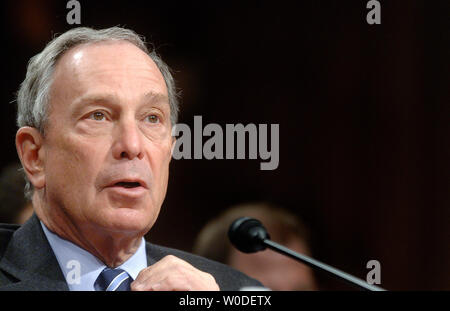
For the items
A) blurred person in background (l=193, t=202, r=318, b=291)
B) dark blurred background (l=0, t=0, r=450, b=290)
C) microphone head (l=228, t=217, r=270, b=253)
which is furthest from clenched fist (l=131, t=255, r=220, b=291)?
blurred person in background (l=193, t=202, r=318, b=291)

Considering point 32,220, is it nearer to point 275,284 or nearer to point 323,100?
point 275,284

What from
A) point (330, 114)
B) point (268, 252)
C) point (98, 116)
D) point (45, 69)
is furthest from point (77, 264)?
point (330, 114)

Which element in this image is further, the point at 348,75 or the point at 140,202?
the point at 348,75

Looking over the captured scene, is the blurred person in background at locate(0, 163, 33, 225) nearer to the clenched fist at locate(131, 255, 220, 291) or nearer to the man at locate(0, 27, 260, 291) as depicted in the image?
the man at locate(0, 27, 260, 291)

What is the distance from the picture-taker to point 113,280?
1.43 m

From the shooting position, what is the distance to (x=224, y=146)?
1848 mm

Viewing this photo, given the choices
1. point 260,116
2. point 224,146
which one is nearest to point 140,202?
point 224,146

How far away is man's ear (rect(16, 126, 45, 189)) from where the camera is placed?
57.1 inches

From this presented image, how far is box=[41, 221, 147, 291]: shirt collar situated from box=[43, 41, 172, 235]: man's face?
58 millimetres

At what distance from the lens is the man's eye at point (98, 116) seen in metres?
1.42

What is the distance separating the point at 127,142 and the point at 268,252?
2.56ft

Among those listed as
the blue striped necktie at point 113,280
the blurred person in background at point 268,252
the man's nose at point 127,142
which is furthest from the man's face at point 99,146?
the blurred person in background at point 268,252

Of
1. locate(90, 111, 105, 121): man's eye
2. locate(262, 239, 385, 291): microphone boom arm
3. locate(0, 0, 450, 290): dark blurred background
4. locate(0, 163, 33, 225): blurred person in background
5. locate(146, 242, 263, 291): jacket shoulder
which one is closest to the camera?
locate(262, 239, 385, 291): microphone boom arm

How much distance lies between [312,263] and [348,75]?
0.98m
